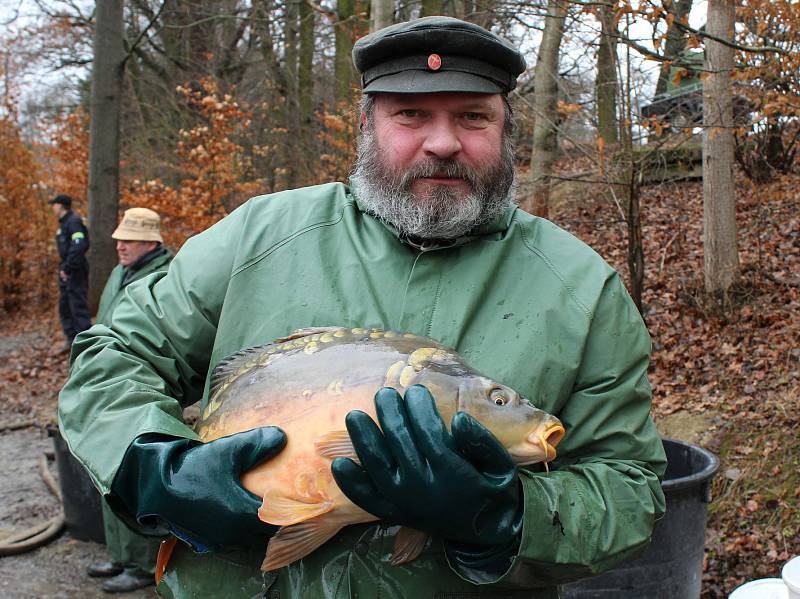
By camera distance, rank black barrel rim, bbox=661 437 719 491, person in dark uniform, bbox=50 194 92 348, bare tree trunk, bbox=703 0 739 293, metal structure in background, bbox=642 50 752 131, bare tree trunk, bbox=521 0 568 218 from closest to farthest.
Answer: black barrel rim, bbox=661 437 719 491
metal structure in background, bbox=642 50 752 131
bare tree trunk, bbox=703 0 739 293
bare tree trunk, bbox=521 0 568 218
person in dark uniform, bbox=50 194 92 348

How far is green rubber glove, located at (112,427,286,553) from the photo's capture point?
5.36 ft

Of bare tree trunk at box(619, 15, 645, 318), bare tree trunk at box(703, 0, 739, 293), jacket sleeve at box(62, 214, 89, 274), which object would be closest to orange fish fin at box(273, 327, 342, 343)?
bare tree trunk at box(619, 15, 645, 318)

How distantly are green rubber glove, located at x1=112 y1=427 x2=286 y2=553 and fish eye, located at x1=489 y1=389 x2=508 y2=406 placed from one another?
0.45m

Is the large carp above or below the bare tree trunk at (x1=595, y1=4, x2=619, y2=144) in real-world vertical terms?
below

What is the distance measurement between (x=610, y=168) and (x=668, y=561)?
459 centimetres

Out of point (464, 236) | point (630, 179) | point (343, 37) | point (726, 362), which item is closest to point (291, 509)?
point (464, 236)

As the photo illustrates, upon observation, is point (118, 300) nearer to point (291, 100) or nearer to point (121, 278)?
point (121, 278)

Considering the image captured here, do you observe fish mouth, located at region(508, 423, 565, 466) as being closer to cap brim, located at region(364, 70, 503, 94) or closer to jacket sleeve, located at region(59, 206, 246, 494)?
jacket sleeve, located at region(59, 206, 246, 494)

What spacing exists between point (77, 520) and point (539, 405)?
5297mm

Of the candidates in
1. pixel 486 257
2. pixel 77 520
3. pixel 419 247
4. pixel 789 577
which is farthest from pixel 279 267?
pixel 77 520

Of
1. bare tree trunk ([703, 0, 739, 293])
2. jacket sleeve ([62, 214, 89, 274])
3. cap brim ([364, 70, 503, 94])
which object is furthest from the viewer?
jacket sleeve ([62, 214, 89, 274])

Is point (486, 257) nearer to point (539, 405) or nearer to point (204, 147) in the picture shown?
point (539, 405)

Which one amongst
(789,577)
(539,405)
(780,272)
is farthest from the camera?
(780,272)

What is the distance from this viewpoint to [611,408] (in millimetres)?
1928
